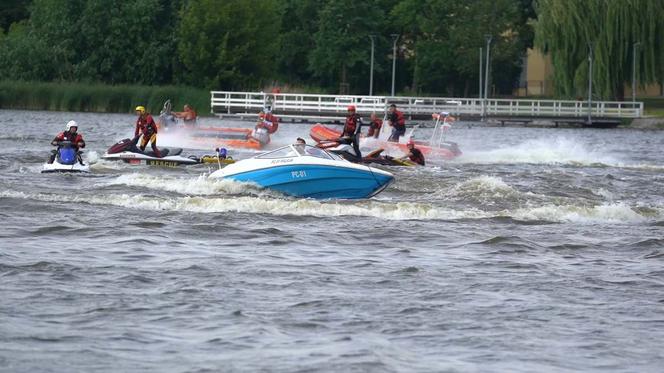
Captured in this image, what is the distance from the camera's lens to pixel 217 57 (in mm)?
91062

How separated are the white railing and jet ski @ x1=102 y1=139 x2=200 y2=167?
39.0 metres

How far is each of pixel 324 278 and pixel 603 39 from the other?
2261 inches

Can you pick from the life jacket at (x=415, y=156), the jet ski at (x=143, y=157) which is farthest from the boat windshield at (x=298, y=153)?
the life jacket at (x=415, y=156)

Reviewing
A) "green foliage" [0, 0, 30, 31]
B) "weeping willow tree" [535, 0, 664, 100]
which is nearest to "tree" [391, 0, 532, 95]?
"weeping willow tree" [535, 0, 664, 100]

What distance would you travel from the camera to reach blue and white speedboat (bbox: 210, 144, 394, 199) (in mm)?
22786

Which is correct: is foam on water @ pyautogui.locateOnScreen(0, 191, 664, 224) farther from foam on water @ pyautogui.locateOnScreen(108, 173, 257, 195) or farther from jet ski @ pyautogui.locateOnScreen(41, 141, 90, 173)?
jet ski @ pyautogui.locateOnScreen(41, 141, 90, 173)

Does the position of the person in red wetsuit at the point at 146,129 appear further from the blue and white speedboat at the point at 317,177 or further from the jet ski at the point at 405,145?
the blue and white speedboat at the point at 317,177

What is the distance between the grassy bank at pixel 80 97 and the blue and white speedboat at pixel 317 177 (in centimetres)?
5746

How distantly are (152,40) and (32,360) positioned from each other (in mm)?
85157

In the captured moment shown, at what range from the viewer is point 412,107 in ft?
236

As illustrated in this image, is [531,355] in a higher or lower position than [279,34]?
lower

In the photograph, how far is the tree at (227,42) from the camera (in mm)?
90812

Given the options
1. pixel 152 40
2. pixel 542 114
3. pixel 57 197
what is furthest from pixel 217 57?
pixel 57 197

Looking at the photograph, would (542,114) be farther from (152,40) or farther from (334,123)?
(152,40)
